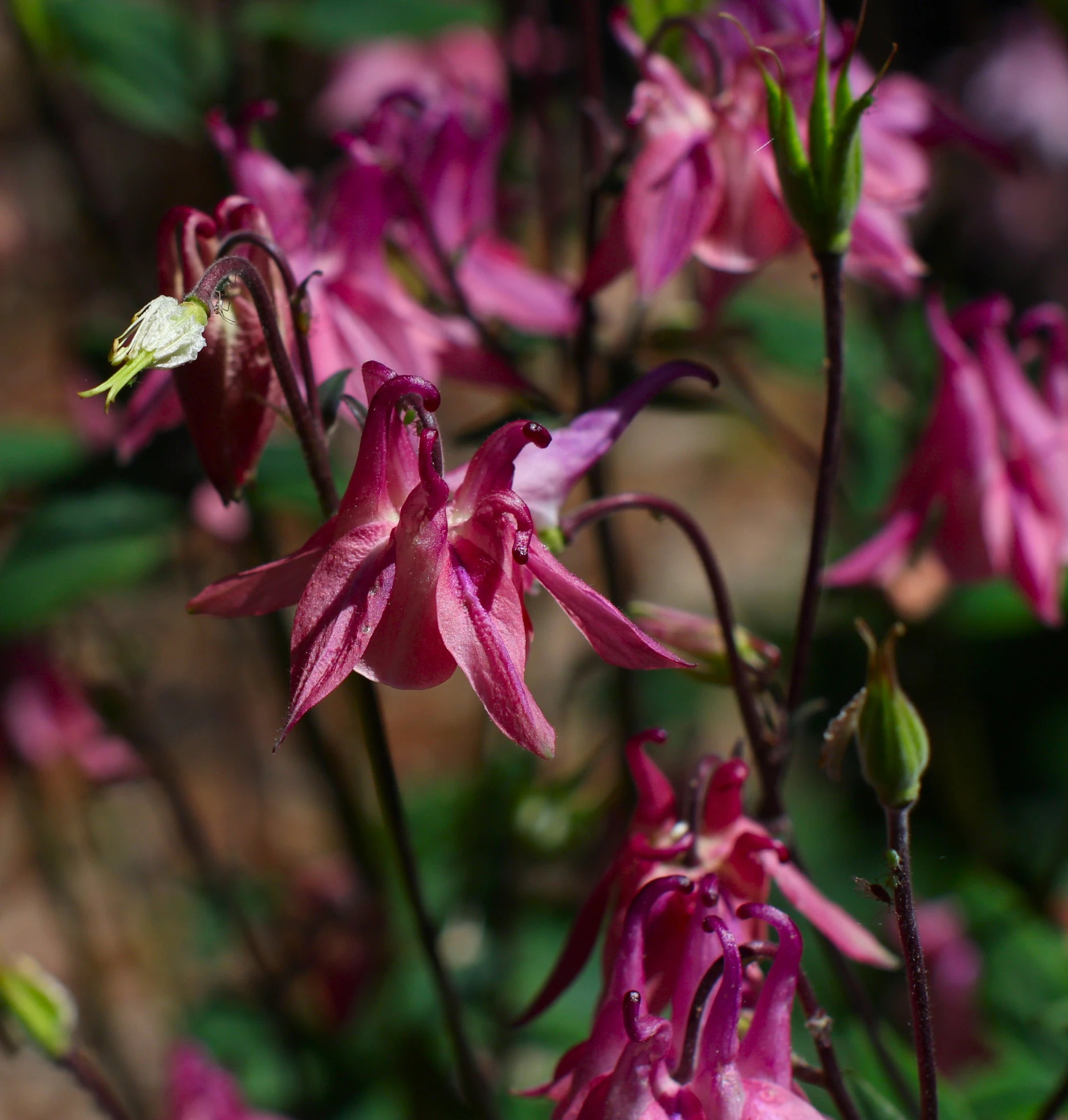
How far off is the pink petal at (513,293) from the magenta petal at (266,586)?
36 centimetres

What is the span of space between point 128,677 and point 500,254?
606 mm

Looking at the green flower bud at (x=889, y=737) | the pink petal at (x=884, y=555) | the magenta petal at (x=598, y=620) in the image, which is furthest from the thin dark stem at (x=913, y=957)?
the pink petal at (x=884, y=555)

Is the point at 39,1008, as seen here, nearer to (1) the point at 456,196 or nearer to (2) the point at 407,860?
(2) the point at 407,860

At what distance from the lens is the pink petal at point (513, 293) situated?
0.80m

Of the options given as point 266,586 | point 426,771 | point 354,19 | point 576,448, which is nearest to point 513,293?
point 576,448

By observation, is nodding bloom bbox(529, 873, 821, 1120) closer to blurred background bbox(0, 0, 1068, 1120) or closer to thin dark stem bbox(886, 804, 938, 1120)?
thin dark stem bbox(886, 804, 938, 1120)

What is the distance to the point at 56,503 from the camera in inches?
40.1

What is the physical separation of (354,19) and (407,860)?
0.92m

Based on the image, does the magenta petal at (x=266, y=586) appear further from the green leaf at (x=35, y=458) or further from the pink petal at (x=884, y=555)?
the green leaf at (x=35, y=458)

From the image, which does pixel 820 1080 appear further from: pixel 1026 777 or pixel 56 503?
pixel 1026 777

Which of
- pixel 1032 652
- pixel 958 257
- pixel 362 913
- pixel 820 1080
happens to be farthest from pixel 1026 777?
pixel 820 1080

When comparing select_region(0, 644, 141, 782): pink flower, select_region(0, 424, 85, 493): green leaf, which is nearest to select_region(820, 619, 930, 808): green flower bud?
select_region(0, 424, 85, 493): green leaf

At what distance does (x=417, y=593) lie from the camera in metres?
0.45

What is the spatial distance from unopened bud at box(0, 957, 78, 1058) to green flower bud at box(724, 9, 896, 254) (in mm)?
597
